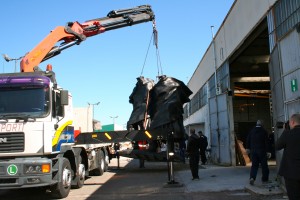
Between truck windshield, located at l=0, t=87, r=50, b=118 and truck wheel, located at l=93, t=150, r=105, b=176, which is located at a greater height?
truck windshield, located at l=0, t=87, r=50, b=118

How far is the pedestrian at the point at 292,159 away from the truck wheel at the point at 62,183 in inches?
240

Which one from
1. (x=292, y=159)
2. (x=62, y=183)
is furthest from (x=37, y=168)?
(x=292, y=159)

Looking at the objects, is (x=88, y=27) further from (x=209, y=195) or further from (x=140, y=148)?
(x=209, y=195)

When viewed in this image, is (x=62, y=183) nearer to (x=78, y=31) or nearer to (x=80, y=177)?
(x=80, y=177)

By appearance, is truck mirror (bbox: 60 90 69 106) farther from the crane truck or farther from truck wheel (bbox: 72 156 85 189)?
truck wheel (bbox: 72 156 85 189)

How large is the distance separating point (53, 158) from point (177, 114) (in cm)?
678

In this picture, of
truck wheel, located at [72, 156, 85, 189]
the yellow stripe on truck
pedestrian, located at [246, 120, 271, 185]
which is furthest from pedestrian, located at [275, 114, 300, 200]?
truck wheel, located at [72, 156, 85, 189]

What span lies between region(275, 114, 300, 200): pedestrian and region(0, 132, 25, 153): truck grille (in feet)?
20.6

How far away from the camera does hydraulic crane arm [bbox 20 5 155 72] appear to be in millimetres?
13094

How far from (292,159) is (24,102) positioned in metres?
6.64

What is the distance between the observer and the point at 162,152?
1575 centimetres

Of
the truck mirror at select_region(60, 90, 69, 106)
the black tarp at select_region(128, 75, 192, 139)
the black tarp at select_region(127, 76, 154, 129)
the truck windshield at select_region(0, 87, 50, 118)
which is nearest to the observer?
the truck windshield at select_region(0, 87, 50, 118)

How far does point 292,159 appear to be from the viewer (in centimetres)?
563

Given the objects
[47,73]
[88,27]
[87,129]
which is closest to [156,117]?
[87,129]
